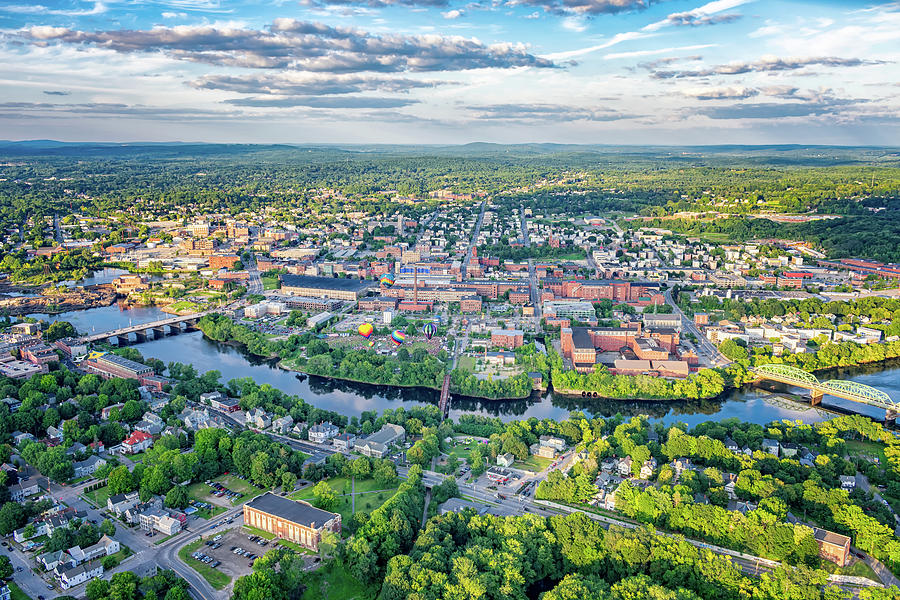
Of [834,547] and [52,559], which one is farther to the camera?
[834,547]

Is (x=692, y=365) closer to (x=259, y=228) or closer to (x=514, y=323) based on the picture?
(x=514, y=323)

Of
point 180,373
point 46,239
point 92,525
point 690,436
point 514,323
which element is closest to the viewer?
point 92,525

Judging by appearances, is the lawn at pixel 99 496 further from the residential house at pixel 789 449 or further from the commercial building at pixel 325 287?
the commercial building at pixel 325 287

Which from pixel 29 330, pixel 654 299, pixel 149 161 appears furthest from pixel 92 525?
pixel 149 161

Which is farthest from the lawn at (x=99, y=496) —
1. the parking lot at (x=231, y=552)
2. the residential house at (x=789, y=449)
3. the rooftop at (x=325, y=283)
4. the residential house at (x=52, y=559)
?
the rooftop at (x=325, y=283)

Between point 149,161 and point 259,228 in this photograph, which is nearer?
point 259,228

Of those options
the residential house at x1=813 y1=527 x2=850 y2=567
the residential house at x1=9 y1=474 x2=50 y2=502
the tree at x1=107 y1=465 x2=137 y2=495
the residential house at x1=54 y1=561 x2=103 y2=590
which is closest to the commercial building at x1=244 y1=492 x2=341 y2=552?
the residential house at x1=54 y1=561 x2=103 y2=590

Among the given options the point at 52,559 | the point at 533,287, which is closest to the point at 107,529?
the point at 52,559

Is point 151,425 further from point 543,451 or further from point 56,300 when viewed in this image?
point 56,300
